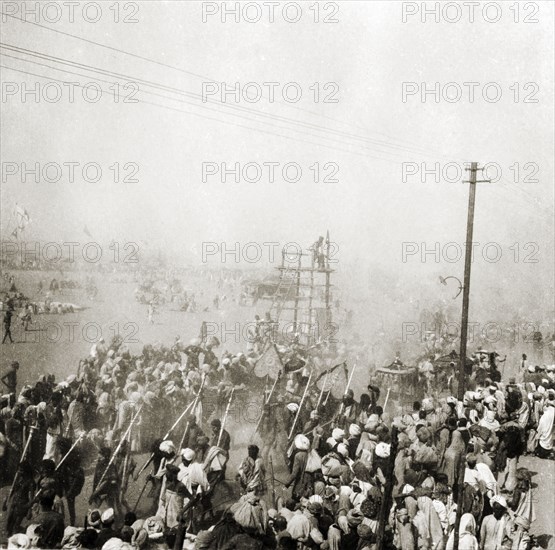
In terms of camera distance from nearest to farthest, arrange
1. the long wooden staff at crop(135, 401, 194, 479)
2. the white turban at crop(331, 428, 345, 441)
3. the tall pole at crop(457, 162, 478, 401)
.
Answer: the long wooden staff at crop(135, 401, 194, 479) < the white turban at crop(331, 428, 345, 441) < the tall pole at crop(457, 162, 478, 401)

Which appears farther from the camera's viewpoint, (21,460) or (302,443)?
(21,460)

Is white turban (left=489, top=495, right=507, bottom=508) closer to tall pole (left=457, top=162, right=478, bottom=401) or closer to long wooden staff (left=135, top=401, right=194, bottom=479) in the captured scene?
tall pole (left=457, top=162, right=478, bottom=401)

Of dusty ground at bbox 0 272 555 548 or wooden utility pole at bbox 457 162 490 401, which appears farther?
dusty ground at bbox 0 272 555 548

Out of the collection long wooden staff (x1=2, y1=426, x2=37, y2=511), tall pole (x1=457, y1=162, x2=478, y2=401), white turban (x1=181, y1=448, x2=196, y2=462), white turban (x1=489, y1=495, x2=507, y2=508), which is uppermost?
tall pole (x1=457, y1=162, x2=478, y2=401)

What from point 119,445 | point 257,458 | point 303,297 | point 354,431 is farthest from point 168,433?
point 303,297

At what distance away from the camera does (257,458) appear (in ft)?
31.1

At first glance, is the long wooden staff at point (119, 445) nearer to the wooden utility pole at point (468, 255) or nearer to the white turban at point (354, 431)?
the white turban at point (354, 431)

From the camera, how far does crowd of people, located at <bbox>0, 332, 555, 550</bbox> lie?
26.3 feet

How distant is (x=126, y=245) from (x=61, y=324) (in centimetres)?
247

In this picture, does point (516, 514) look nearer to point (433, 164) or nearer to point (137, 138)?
point (433, 164)

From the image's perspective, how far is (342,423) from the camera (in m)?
12.1

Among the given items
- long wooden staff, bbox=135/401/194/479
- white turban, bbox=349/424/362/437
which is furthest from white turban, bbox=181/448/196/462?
white turban, bbox=349/424/362/437

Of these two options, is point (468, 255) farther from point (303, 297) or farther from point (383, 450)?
point (303, 297)

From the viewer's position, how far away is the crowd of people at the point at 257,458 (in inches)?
315
